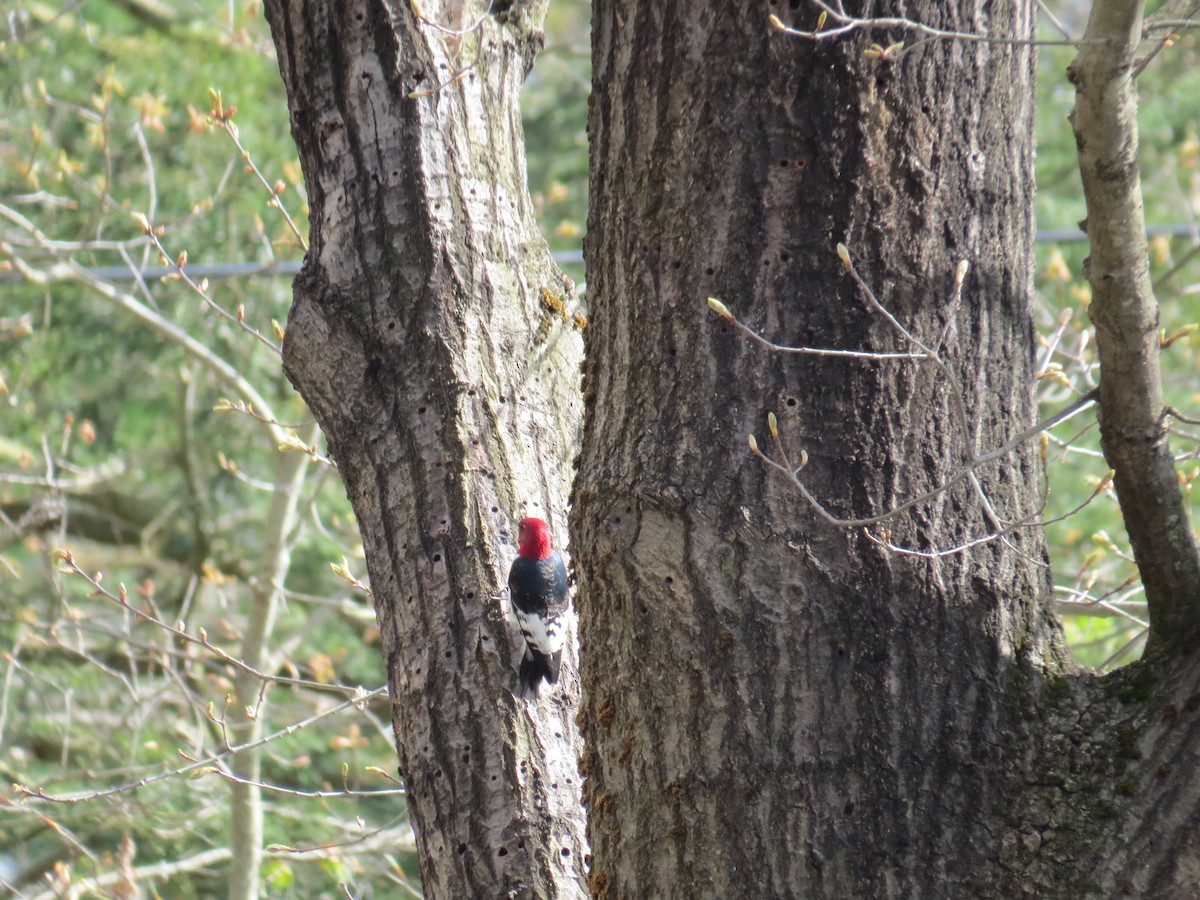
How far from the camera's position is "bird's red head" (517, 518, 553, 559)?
2.05 m

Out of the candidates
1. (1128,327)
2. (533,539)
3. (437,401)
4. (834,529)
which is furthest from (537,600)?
(1128,327)

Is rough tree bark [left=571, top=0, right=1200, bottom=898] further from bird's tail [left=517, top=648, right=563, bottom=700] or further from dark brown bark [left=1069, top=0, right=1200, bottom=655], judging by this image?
bird's tail [left=517, top=648, right=563, bottom=700]

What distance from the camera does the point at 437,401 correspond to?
2.00 meters

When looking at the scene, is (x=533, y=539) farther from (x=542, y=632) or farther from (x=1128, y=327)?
(x=1128, y=327)

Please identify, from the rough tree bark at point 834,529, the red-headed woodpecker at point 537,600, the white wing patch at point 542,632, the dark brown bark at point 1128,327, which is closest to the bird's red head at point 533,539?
the red-headed woodpecker at point 537,600

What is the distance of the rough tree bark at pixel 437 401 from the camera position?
1907mm

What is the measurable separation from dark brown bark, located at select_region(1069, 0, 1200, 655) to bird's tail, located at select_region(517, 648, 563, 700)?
1.00 m

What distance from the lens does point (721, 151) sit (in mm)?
1549

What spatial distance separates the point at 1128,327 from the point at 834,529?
44 cm

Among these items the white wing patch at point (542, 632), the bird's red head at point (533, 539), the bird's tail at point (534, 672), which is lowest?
the bird's tail at point (534, 672)

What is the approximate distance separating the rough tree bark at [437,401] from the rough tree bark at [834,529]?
13.1 inches

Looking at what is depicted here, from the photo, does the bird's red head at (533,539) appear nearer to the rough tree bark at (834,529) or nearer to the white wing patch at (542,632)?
the white wing patch at (542,632)

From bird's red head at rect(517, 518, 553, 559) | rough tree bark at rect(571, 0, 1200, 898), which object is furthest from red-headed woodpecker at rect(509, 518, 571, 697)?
rough tree bark at rect(571, 0, 1200, 898)

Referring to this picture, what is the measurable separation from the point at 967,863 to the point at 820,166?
90cm
